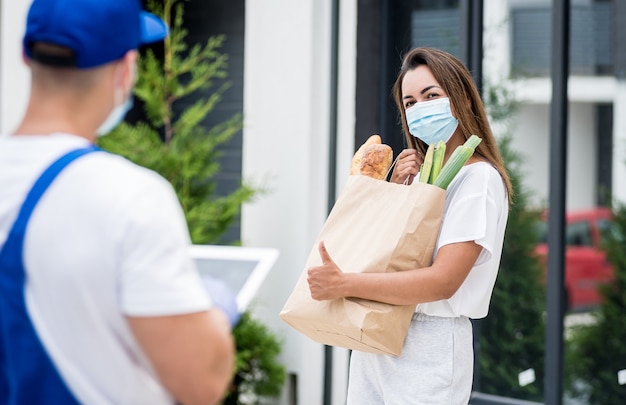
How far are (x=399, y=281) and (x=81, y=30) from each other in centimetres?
105

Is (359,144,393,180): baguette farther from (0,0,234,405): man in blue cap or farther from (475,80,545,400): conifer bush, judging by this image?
(475,80,545,400): conifer bush

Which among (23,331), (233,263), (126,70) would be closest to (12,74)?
(233,263)

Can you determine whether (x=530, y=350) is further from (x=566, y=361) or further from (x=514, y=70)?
(x=514, y=70)

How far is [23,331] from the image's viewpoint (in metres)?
1.13

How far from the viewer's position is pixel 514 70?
4.59 metres

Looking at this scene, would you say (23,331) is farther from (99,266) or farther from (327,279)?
(327,279)

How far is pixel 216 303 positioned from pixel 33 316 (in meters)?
0.24

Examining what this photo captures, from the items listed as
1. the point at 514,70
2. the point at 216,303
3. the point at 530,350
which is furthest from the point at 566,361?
the point at 216,303

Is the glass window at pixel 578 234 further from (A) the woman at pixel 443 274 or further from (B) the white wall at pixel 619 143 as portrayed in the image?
(A) the woman at pixel 443 274

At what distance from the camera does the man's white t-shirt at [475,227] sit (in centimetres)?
206

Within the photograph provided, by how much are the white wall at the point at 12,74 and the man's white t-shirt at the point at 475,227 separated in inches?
130

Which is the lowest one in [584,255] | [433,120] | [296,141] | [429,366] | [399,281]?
[584,255]

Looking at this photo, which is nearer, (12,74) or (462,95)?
(462,95)

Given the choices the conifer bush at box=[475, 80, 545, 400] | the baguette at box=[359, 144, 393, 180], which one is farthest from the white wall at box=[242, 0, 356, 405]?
the baguette at box=[359, 144, 393, 180]
